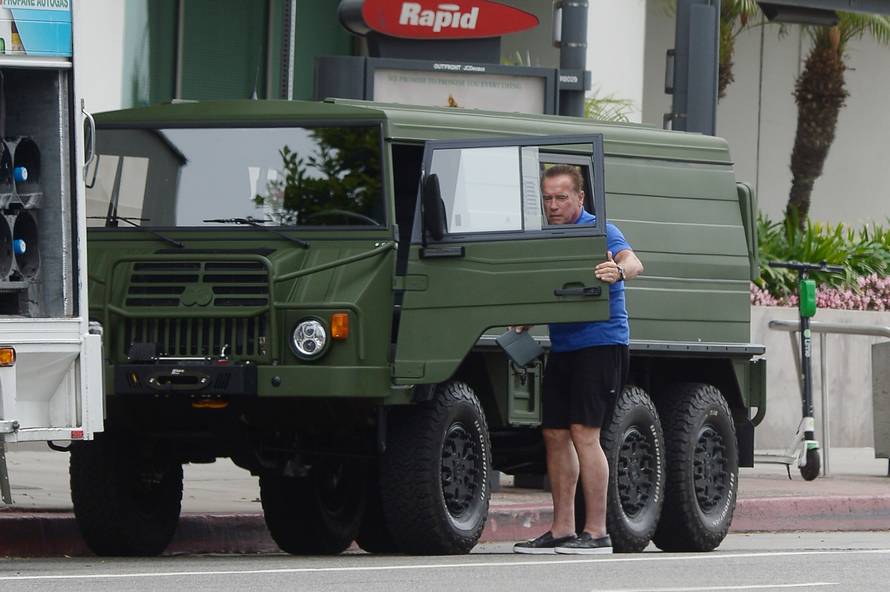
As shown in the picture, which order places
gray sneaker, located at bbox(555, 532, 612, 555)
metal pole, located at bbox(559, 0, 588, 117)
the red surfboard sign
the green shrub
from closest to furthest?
gray sneaker, located at bbox(555, 532, 612, 555) → the red surfboard sign → metal pole, located at bbox(559, 0, 588, 117) → the green shrub

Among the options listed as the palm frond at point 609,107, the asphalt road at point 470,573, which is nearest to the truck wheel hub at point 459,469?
the asphalt road at point 470,573

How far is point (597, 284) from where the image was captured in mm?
9828

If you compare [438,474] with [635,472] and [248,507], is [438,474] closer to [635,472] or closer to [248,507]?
[635,472]

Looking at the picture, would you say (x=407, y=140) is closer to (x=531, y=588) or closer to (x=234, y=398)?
(x=234, y=398)

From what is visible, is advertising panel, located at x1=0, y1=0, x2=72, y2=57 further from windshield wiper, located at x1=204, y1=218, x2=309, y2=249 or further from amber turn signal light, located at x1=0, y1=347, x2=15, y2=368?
windshield wiper, located at x1=204, y1=218, x2=309, y2=249

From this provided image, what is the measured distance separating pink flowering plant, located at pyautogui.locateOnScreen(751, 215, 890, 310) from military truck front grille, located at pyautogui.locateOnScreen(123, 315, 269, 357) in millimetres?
12259

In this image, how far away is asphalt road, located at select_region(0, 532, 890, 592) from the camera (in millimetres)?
8133

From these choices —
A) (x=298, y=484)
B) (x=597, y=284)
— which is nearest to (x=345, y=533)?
(x=298, y=484)

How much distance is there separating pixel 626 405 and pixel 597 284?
1.36 metres

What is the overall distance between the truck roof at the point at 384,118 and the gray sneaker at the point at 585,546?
84.4 inches

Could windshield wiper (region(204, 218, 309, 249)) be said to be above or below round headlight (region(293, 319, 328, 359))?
above

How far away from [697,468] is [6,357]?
14.6ft

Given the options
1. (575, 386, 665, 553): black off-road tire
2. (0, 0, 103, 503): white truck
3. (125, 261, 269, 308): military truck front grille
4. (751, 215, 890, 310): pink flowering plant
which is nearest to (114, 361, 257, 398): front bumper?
(125, 261, 269, 308): military truck front grille

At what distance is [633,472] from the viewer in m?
11.1
